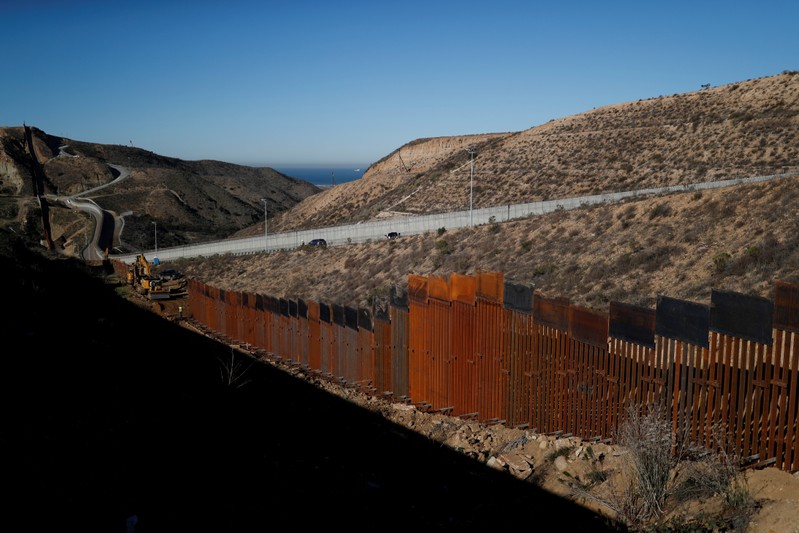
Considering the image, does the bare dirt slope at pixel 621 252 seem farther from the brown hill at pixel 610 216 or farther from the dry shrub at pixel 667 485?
the dry shrub at pixel 667 485

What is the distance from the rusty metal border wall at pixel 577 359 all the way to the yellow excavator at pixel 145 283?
19.0 meters

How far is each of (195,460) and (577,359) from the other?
5601 mm

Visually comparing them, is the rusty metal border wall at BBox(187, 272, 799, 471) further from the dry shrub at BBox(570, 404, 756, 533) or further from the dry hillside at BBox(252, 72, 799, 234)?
the dry hillside at BBox(252, 72, 799, 234)

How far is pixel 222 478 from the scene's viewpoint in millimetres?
8688

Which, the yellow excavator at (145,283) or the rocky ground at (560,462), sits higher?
the rocky ground at (560,462)

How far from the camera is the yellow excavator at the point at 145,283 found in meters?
33.6

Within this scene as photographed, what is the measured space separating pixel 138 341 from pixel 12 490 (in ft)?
31.7

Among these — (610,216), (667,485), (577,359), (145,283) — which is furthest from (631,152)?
(667,485)

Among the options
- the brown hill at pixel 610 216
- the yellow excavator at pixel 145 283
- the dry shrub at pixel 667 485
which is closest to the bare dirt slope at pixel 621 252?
the brown hill at pixel 610 216

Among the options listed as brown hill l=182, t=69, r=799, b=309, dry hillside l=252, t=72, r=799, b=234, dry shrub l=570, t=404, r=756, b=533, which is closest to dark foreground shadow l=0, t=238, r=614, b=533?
dry shrub l=570, t=404, r=756, b=533

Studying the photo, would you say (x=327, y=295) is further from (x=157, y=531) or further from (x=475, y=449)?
(x=157, y=531)

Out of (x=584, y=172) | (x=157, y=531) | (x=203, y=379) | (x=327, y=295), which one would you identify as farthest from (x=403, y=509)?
(x=584, y=172)

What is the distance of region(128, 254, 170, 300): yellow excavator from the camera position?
3362 cm

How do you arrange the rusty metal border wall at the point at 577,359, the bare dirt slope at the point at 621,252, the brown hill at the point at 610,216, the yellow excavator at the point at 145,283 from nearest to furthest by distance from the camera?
the rusty metal border wall at the point at 577,359 → the bare dirt slope at the point at 621,252 → the brown hill at the point at 610,216 → the yellow excavator at the point at 145,283
